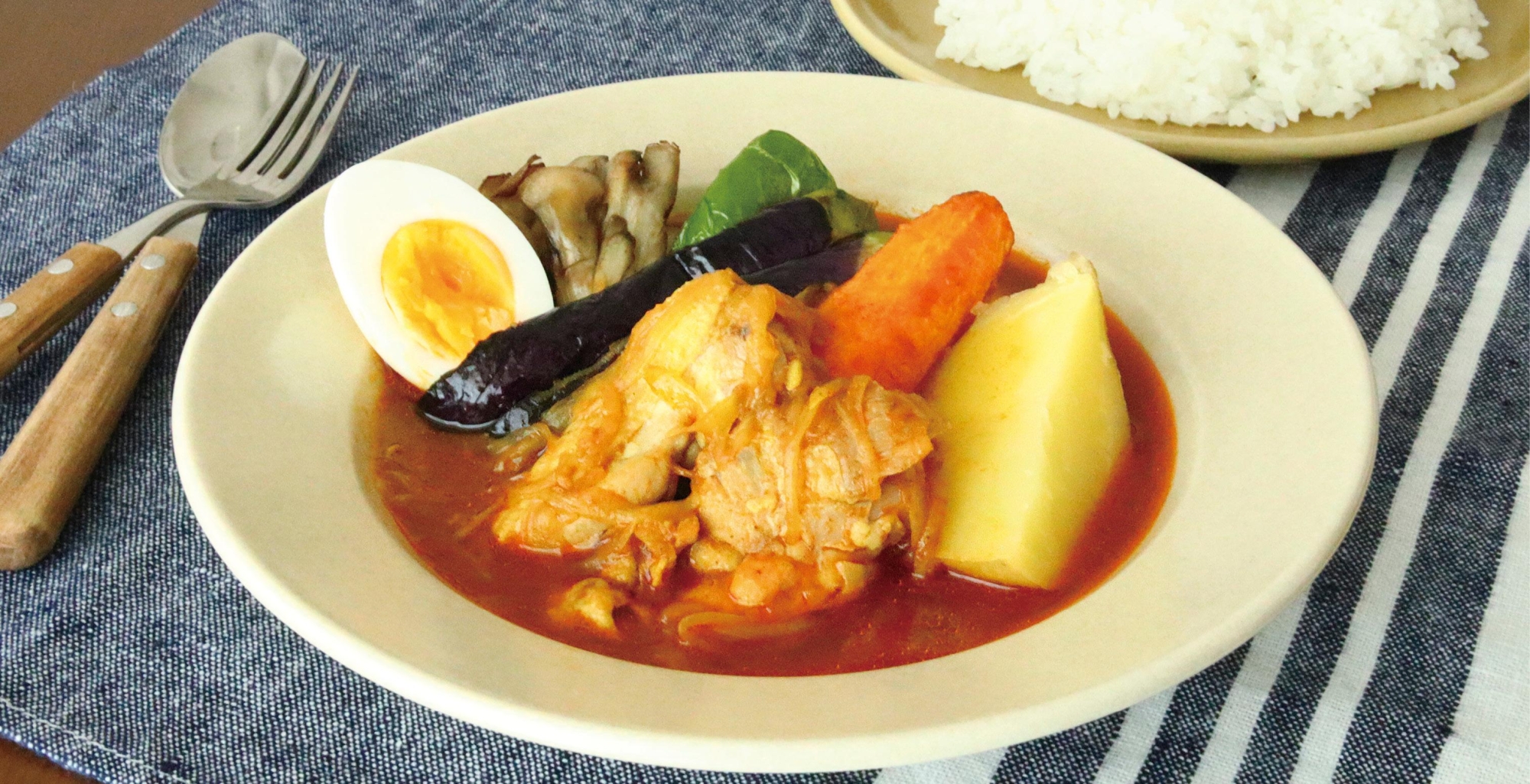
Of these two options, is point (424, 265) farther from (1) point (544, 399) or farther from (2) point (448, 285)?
(1) point (544, 399)

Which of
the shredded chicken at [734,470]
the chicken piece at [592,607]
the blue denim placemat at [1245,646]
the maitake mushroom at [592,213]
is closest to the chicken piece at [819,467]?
the shredded chicken at [734,470]

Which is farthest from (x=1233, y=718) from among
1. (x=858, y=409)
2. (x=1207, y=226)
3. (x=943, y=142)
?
(x=943, y=142)

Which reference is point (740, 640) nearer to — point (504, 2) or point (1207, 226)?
point (1207, 226)

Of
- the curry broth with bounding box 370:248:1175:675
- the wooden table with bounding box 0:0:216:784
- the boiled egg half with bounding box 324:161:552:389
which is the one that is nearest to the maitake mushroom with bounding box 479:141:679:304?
the boiled egg half with bounding box 324:161:552:389

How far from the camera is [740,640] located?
6.00 ft

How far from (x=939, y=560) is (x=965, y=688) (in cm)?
44

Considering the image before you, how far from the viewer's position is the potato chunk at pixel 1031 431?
192 cm

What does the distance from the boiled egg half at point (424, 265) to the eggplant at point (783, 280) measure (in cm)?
19

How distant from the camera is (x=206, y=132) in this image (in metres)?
3.16

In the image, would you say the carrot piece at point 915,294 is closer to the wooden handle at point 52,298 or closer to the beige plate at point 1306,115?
the beige plate at point 1306,115

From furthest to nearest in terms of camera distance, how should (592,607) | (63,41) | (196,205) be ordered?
(63,41) < (196,205) < (592,607)

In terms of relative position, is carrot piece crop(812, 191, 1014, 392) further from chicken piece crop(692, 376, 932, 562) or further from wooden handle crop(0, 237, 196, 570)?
wooden handle crop(0, 237, 196, 570)

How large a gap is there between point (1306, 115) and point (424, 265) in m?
2.24

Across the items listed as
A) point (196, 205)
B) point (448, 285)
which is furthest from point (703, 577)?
point (196, 205)
